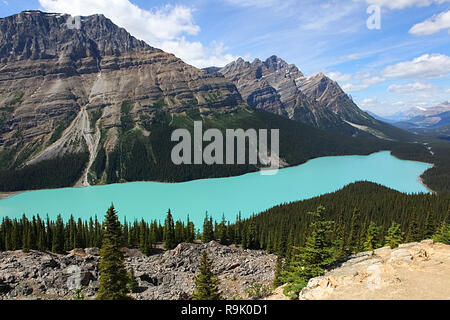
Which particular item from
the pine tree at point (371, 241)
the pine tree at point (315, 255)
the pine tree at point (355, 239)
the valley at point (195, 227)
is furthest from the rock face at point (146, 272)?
the pine tree at point (315, 255)

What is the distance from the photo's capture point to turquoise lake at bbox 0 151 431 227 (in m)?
112

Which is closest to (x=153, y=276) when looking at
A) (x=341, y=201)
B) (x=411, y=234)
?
(x=411, y=234)

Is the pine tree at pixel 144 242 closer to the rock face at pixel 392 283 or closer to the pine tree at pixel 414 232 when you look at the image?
the rock face at pixel 392 283

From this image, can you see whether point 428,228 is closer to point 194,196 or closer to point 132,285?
point 132,285

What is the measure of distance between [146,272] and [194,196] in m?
90.8

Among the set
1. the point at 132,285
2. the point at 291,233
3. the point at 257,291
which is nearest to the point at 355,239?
the point at 291,233

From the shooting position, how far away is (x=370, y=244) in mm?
44312

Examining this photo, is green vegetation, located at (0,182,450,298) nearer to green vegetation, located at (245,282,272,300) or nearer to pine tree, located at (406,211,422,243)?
pine tree, located at (406,211,422,243)

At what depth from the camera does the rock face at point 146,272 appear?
3750 centimetres

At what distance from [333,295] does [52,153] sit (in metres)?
218

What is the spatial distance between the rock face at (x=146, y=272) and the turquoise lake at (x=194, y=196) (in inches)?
1721

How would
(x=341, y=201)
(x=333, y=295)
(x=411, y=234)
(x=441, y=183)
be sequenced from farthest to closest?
(x=441, y=183) < (x=341, y=201) < (x=411, y=234) < (x=333, y=295)
